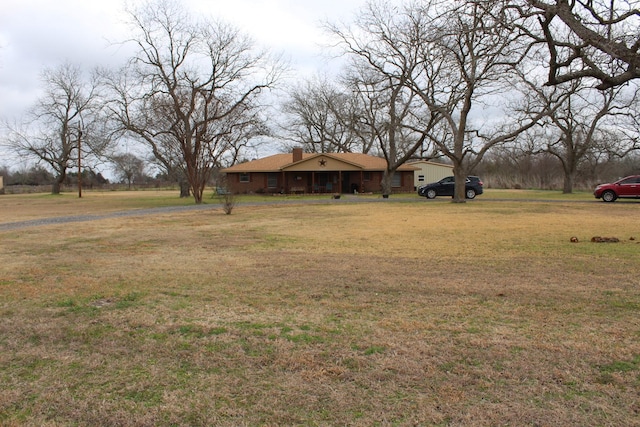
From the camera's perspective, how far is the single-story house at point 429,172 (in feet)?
159

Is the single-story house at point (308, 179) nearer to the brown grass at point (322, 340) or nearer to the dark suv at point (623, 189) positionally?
the dark suv at point (623, 189)

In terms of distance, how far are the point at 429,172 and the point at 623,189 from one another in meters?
24.0

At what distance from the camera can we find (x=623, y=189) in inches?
1006

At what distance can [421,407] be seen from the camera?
287 cm

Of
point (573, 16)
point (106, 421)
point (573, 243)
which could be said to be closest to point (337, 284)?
point (106, 421)

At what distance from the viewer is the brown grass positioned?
9.46ft

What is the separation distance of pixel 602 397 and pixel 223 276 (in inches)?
199

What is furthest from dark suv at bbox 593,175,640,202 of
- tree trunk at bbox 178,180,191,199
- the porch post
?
tree trunk at bbox 178,180,191,199

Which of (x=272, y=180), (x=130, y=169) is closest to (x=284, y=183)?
(x=272, y=180)

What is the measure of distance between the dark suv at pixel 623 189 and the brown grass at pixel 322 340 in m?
20.9

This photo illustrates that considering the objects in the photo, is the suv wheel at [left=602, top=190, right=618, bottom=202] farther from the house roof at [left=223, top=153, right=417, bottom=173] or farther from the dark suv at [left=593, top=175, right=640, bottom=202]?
the house roof at [left=223, top=153, right=417, bottom=173]

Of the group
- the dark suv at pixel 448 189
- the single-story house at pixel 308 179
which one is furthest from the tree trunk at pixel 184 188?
the dark suv at pixel 448 189

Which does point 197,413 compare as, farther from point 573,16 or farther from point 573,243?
point 573,243

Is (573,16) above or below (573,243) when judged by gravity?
above
